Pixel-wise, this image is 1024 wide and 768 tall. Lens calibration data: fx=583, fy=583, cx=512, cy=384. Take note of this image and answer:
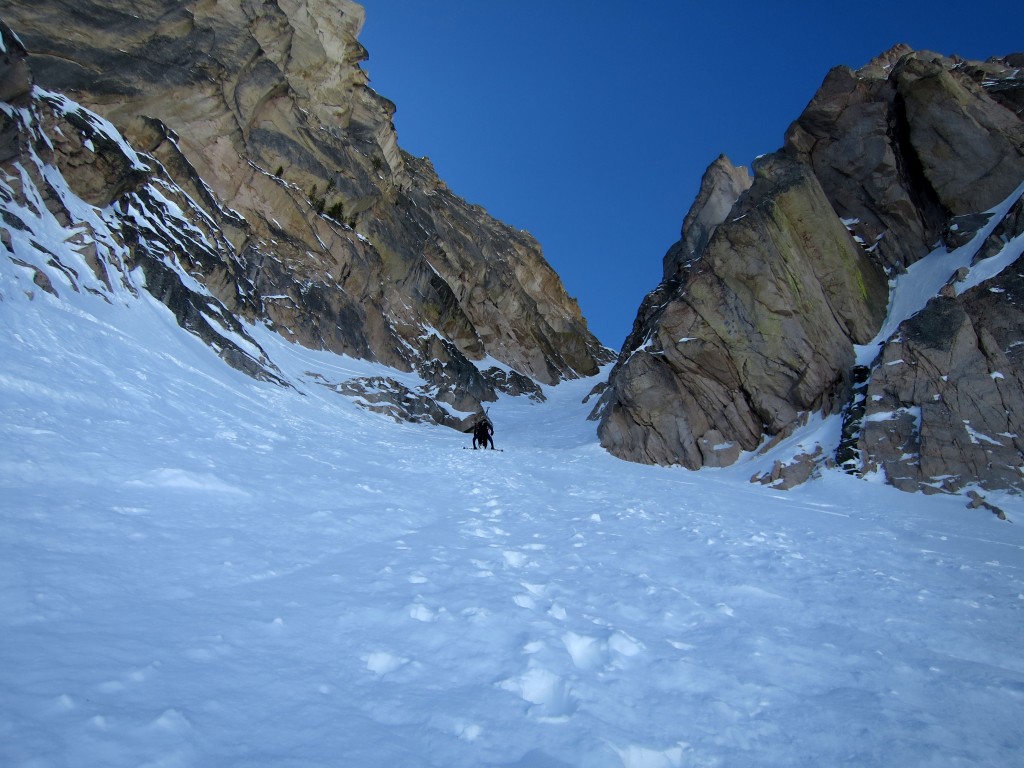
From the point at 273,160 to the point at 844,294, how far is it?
36241 mm

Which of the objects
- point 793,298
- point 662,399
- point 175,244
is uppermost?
point 793,298

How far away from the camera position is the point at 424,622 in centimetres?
476

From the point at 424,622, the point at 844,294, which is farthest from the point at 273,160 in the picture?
the point at 424,622

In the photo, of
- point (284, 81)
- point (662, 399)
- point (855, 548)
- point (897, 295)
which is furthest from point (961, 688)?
point (284, 81)

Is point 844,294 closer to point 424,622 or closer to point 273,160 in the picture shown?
point 424,622

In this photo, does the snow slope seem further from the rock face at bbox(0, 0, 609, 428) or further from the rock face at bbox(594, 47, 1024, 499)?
the rock face at bbox(0, 0, 609, 428)

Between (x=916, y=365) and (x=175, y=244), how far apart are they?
29.9m

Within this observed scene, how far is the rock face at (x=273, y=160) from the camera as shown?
29797 millimetres

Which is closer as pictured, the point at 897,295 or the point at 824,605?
the point at 824,605

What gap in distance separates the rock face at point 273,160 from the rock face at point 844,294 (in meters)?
18.4

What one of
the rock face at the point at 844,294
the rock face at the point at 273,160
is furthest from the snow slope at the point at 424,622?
the rock face at the point at 273,160

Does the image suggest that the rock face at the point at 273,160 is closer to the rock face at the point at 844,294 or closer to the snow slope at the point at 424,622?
the snow slope at the point at 424,622

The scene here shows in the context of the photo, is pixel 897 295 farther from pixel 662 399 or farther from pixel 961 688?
pixel 961 688

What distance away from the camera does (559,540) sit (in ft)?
26.8
